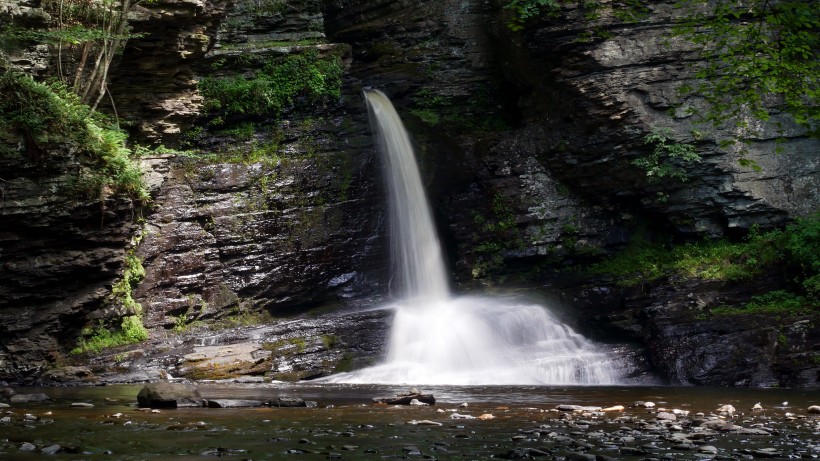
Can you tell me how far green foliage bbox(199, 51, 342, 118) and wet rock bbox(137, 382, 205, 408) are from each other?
35.0 feet

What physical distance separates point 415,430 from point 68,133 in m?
10.1

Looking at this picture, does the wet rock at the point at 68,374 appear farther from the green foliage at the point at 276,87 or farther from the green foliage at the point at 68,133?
the green foliage at the point at 276,87

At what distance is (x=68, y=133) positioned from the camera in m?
13.1

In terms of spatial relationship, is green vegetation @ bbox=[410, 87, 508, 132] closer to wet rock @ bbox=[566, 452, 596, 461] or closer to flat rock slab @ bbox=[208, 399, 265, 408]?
flat rock slab @ bbox=[208, 399, 265, 408]

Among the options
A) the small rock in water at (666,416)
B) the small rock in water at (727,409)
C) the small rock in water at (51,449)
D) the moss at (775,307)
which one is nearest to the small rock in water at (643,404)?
the small rock in water at (727,409)

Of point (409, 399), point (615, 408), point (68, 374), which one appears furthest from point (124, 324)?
point (615, 408)

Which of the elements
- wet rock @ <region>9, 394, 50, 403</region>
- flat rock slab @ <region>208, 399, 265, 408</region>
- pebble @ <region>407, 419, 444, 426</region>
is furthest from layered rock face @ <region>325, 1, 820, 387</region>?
wet rock @ <region>9, 394, 50, 403</region>

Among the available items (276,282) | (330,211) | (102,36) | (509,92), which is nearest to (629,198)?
(509,92)

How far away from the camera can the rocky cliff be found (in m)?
14.8

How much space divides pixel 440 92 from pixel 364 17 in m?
3.54

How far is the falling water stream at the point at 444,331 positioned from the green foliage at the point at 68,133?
227 inches

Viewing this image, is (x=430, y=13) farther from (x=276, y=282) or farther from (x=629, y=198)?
(x=276, y=282)

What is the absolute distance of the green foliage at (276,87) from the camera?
1769 cm

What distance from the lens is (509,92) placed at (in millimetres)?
19922
